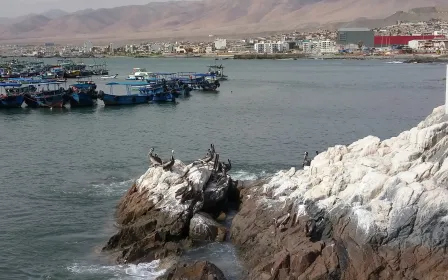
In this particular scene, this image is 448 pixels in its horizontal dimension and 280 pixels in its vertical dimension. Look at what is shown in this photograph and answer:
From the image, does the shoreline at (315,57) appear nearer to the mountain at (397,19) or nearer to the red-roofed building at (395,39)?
the red-roofed building at (395,39)

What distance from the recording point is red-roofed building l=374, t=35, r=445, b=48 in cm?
12399

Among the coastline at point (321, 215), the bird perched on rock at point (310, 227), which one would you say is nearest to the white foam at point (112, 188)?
the coastline at point (321, 215)

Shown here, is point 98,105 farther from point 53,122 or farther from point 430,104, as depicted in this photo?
point 430,104

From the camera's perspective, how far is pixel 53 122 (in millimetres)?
35031

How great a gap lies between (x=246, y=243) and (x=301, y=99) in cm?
3224

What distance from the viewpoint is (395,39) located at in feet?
416

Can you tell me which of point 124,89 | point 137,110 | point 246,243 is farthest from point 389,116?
point 124,89

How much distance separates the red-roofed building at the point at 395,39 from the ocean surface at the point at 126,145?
76.1 metres

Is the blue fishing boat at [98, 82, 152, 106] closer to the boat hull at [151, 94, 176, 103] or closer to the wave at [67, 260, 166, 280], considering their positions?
the boat hull at [151, 94, 176, 103]

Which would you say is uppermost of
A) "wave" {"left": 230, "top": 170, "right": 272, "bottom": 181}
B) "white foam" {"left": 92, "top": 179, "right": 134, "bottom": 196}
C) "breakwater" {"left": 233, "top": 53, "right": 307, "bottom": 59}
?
"breakwater" {"left": 233, "top": 53, "right": 307, "bottom": 59}

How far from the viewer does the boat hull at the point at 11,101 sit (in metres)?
40.9

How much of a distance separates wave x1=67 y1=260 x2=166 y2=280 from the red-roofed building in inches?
4675

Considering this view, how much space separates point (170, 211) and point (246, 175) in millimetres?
5945

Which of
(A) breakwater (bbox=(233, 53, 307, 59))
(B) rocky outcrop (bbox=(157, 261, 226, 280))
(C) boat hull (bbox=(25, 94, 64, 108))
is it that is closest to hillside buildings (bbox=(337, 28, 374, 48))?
(A) breakwater (bbox=(233, 53, 307, 59))
